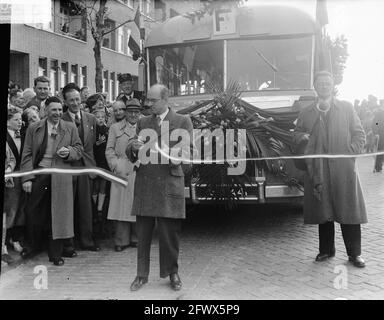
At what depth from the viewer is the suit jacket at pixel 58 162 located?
482 cm

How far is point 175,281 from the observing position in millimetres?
4074

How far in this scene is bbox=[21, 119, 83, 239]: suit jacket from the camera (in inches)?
190

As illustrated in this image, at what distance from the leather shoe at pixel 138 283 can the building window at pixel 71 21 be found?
3.43 meters

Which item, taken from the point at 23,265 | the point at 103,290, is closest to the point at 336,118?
the point at 103,290

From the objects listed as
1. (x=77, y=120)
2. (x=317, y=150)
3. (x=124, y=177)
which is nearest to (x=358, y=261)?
(x=317, y=150)

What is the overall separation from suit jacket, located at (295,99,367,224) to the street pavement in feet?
1.54

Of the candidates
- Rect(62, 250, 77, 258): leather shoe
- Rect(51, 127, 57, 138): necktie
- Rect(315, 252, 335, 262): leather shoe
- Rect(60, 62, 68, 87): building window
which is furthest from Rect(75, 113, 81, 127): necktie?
Rect(60, 62, 68, 87): building window

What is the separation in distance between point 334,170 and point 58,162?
8.79 ft

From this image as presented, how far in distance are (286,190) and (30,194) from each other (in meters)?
2.69

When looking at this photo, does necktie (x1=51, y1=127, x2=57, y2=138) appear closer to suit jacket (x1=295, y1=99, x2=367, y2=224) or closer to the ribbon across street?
the ribbon across street

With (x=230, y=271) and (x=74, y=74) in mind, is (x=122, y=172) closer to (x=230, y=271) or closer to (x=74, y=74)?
(x=230, y=271)

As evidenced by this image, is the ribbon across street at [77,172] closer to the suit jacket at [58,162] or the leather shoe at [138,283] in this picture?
the suit jacket at [58,162]

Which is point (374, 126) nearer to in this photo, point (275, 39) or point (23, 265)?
point (275, 39)

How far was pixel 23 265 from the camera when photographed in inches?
189
